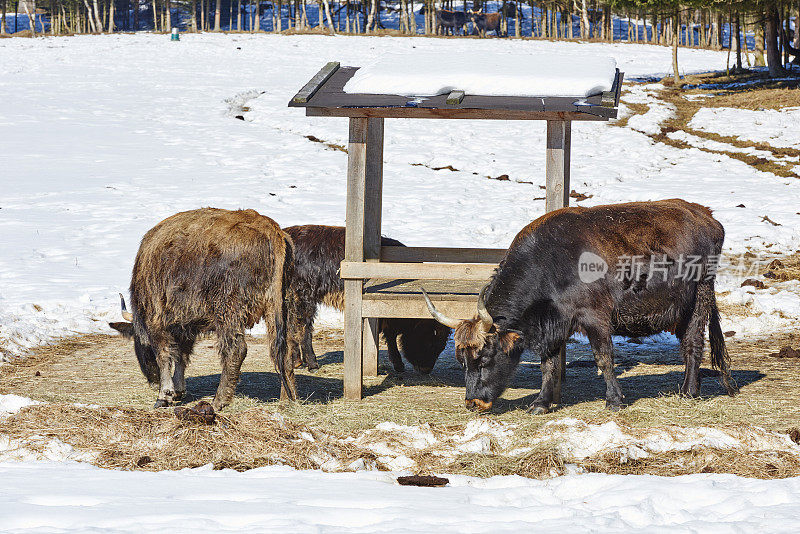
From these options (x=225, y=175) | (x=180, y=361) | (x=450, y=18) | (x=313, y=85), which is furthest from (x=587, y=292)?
(x=450, y=18)

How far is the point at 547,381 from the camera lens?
24.9 ft

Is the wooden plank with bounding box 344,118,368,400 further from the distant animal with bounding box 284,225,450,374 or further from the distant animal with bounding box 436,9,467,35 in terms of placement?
the distant animal with bounding box 436,9,467,35

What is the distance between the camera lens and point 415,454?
605cm

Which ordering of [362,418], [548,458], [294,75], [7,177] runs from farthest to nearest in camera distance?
[294,75] → [7,177] → [362,418] → [548,458]

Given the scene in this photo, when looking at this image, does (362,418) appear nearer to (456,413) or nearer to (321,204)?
(456,413)

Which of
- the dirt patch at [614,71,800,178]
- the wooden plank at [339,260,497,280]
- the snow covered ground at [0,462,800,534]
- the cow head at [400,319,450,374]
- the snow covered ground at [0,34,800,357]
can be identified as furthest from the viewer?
the dirt patch at [614,71,800,178]

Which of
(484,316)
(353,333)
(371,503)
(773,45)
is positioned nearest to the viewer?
(371,503)

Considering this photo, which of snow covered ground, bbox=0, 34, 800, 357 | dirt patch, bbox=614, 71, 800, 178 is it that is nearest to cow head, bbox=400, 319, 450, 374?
snow covered ground, bbox=0, 34, 800, 357

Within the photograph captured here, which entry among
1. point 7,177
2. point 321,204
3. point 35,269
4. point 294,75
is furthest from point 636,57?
point 35,269

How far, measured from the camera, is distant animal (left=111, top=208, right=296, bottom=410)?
291 inches

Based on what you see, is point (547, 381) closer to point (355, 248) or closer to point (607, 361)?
point (607, 361)

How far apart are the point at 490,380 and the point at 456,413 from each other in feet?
1.33

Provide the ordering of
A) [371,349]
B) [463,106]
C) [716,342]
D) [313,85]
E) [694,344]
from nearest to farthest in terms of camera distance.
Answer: [463,106]
[694,344]
[716,342]
[313,85]
[371,349]

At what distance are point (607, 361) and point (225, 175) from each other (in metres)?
14.9
